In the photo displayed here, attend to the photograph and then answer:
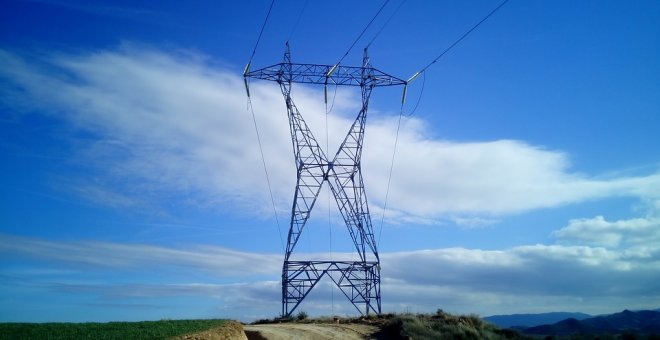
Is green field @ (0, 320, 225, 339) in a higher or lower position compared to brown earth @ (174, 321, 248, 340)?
higher

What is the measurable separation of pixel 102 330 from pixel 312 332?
31.5ft

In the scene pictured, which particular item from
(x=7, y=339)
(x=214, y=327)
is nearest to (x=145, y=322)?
(x=214, y=327)

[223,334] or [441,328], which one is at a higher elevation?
[223,334]

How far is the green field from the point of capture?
65.8 ft

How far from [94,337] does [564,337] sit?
58.4ft

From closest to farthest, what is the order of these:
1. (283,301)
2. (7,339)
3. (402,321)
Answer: (7,339)
(402,321)
(283,301)

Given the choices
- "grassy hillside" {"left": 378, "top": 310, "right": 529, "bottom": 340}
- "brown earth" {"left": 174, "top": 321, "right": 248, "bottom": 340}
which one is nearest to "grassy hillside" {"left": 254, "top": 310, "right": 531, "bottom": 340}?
"grassy hillside" {"left": 378, "top": 310, "right": 529, "bottom": 340}

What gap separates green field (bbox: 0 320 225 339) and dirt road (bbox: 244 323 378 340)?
2.28 m

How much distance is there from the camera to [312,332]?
26.9m

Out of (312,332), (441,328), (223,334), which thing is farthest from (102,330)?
(441,328)

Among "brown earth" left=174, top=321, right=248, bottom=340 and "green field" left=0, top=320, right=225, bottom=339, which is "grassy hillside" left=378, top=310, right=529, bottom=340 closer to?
"brown earth" left=174, top=321, right=248, bottom=340

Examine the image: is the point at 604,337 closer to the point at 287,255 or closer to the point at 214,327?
the point at 214,327

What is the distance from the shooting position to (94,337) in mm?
19938

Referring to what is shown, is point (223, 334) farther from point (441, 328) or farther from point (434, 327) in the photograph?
point (441, 328)
